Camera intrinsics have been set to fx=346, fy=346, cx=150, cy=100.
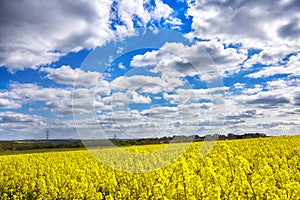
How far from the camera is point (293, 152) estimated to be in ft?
54.3

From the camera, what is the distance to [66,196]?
10938 mm

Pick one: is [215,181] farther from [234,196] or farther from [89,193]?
[89,193]

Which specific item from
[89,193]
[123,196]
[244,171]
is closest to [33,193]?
[89,193]

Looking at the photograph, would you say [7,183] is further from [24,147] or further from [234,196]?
[24,147]

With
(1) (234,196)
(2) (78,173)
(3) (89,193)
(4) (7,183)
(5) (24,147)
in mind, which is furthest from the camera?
(5) (24,147)

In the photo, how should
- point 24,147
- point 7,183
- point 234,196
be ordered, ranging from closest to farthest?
point 234,196
point 7,183
point 24,147

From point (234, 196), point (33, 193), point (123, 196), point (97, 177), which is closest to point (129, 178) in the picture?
point (97, 177)

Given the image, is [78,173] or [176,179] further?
[78,173]

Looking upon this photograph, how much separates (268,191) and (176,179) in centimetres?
243

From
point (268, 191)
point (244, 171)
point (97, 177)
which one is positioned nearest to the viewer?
point (268, 191)

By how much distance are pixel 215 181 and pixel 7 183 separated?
1136 cm

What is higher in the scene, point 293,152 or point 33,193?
point 293,152

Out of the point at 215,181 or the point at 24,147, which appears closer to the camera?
the point at 215,181

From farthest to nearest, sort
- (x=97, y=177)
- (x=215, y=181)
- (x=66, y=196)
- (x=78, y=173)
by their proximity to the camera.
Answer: (x=78, y=173), (x=97, y=177), (x=66, y=196), (x=215, y=181)
